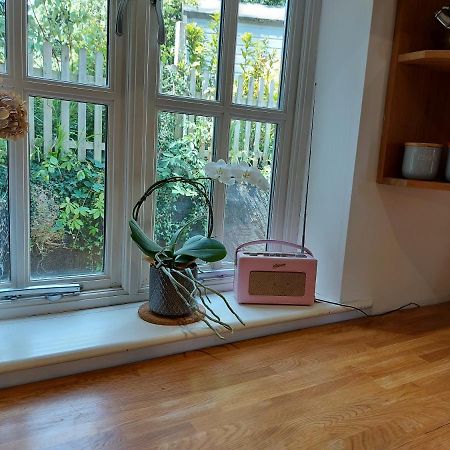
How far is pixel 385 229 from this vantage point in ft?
4.27

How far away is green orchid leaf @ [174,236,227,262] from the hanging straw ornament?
438 millimetres

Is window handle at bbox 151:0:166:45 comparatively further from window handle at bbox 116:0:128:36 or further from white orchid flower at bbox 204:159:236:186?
white orchid flower at bbox 204:159:236:186

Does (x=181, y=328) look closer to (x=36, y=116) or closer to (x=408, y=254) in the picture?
(x=36, y=116)

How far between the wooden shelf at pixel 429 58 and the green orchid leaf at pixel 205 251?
0.71m

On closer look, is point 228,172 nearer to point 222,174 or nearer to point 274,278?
point 222,174

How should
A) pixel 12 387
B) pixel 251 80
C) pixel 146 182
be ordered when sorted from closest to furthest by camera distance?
pixel 12 387, pixel 146 182, pixel 251 80

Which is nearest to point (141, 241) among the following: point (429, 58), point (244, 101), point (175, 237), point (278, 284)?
point (175, 237)

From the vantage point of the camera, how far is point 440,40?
119cm

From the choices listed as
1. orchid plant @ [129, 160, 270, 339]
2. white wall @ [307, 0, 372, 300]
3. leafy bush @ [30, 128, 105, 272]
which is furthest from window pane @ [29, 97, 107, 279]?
white wall @ [307, 0, 372, 300]

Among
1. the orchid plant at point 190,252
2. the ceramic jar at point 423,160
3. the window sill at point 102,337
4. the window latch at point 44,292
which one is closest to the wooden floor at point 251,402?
the window sill at point 102,337

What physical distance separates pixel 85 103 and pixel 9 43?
196 millimetres

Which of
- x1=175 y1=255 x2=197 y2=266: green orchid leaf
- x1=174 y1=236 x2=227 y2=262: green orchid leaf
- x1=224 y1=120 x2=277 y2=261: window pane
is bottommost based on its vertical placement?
x1=175 y1=255 x2=197 y2=266: green orchid leaf

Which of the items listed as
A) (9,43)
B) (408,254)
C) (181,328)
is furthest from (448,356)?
(9,43)

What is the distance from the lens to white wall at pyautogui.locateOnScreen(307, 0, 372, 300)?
1.19 metres
